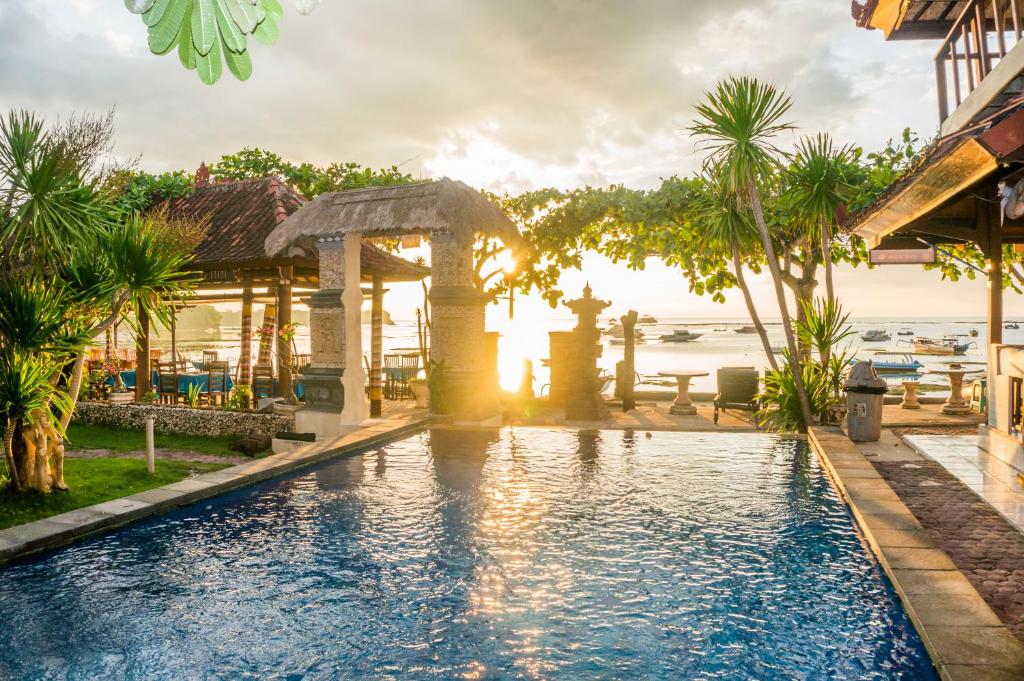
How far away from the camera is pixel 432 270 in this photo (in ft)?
44.3

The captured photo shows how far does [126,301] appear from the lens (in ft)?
27.3

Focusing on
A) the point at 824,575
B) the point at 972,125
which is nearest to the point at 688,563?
the point at 824,575

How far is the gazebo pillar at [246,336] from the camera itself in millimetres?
15391

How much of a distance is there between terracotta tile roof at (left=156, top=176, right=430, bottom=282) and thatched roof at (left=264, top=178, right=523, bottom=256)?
4.72ft

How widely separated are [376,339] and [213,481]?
7293 mm

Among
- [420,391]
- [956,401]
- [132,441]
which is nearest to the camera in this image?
[132,441]

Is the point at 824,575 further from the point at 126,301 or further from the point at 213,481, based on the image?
the point at 126,301

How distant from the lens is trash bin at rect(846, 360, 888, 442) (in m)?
10.6

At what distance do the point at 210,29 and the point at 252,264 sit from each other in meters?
13.9

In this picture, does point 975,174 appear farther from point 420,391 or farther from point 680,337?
point 680,337

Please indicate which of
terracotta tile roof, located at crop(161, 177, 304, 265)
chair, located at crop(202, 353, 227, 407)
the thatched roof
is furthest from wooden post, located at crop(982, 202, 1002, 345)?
chair, located at crop(202, 353, 227, 407)

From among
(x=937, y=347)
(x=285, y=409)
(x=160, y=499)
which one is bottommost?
(x=160, y=499)

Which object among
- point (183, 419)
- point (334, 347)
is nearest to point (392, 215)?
point (334, 347)

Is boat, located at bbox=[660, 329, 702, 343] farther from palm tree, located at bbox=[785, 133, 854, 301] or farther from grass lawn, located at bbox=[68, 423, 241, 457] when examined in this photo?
grass lawn, located at bbox=[68, 423, 241, 457]
